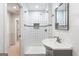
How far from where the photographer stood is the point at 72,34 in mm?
1696

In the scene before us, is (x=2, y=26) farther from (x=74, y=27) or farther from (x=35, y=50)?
(x=74, y=27)

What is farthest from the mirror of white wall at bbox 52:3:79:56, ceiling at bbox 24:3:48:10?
ceiling at bbox 24:3:48:10

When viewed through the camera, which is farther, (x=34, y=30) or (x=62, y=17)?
(x=34, y=30)

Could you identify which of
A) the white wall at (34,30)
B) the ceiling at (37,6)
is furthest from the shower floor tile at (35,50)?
the ceiling at (37,6)

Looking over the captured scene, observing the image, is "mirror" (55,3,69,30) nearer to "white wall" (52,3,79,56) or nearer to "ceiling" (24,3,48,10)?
"white wall" (52,3,79,56)

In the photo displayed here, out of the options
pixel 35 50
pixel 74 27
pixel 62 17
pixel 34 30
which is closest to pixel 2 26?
pixel 34 30

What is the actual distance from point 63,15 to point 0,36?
113 centimetres

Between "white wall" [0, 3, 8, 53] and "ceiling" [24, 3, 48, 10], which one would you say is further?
"ceiling" [24, 3, 48, 10]

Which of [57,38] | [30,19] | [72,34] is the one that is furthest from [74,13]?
[30,19]

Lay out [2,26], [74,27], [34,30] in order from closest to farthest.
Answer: [74,27], [2,26], [34,30]

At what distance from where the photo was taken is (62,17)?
81.1 inches

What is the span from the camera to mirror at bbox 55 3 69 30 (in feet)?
6.14

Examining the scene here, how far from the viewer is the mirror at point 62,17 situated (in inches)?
73.7

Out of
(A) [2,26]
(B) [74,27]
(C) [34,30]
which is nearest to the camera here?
(B) [74,27]
